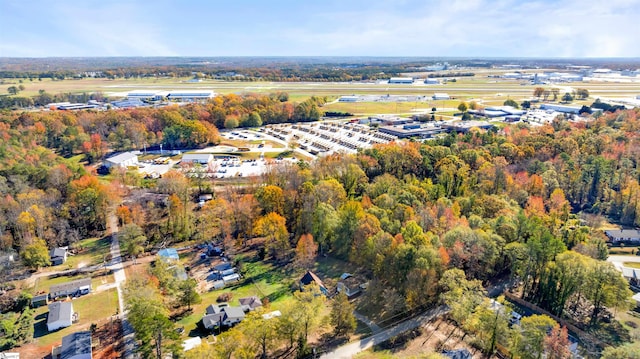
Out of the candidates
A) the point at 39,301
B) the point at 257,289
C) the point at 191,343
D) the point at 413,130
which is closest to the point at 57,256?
the point at 39,301

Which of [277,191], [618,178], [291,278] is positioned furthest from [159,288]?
[618,178]

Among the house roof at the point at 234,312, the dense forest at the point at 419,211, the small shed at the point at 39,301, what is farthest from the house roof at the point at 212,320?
the small shed at the point at 39,301

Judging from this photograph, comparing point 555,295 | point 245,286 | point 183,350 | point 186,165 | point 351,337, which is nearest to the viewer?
point 183,350

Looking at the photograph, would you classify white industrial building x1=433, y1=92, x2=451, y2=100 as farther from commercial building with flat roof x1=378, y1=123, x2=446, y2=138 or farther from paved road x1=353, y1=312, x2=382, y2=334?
paved road x1=353, y1=312, x2=382, y2=334

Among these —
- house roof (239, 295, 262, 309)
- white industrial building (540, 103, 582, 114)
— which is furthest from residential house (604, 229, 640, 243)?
white industrial building (540, 103, 582, 114)

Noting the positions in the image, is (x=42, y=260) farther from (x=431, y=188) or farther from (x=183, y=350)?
(x=431, y=188)
